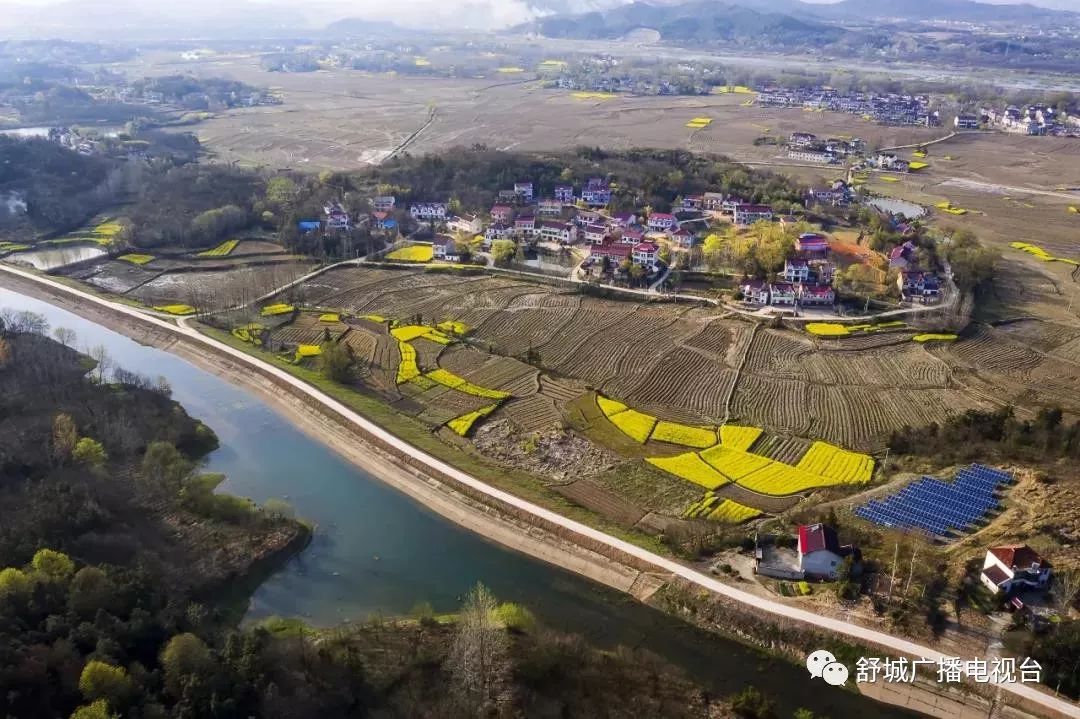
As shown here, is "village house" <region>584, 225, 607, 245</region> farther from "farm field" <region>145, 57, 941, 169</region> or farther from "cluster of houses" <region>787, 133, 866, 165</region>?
"cluster of houses" <region>787, 133, 866, 165</region>

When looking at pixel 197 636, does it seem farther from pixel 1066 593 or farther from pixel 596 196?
pixel 596 196

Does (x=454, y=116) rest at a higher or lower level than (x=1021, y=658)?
higher

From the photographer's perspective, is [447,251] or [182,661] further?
[447,251]

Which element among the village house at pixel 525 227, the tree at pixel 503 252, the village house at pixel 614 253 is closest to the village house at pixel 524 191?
the village house at pixel 525 227

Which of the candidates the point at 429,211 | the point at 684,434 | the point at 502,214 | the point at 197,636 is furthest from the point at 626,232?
the point at 197,636

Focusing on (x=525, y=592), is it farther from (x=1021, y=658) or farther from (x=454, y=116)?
(x=454, y=116)

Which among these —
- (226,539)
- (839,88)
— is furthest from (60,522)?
(839,88)
